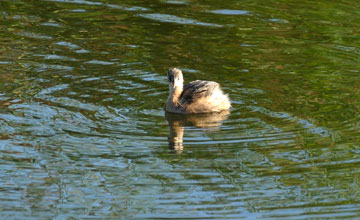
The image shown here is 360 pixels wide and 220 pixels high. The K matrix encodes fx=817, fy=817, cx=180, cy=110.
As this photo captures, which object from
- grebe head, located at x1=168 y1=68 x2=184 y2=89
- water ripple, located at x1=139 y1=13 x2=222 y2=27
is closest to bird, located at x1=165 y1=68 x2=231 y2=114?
grebe head, located at x1=168 y1=68 x2=184 y2=89

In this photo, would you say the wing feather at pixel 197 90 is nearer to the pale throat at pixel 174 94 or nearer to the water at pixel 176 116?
the pale throat at pixel 174 94

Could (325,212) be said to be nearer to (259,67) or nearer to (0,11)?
(259,67)

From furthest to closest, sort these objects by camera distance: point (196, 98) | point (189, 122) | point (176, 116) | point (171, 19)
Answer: point (171, 19) → point (196, 98) → point (176, 116) → point (189, 122)

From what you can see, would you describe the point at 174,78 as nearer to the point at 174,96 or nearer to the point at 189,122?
the point at 174,96

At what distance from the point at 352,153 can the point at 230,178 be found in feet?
5.04

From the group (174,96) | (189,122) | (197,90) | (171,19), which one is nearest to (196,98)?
(197,90)

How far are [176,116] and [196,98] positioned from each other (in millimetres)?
367

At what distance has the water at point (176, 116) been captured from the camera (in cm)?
755

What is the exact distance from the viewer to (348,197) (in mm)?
7582

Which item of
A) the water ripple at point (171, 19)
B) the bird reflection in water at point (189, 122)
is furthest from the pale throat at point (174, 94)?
the water ripple at point (171, 19)

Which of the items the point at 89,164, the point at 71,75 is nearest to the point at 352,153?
the point at 89,164

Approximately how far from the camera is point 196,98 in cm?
1059

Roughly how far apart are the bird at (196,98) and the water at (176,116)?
0.16 metres

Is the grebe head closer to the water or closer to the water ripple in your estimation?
the water
